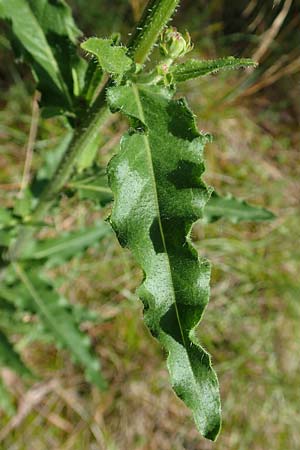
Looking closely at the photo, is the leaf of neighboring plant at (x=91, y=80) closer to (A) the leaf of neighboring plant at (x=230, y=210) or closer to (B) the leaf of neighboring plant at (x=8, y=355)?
(A) the leaf of neighboring plant at (x=230, y=210)

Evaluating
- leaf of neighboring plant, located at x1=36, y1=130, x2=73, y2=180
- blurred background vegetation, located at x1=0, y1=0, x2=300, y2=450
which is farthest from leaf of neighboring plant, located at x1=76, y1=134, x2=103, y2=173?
blurred background vegetation, located at x1=0, y1=0, x2=300, y2=450

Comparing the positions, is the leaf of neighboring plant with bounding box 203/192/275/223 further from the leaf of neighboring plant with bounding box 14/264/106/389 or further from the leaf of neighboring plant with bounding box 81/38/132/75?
the leaf of neighboring plant with bounding box 81/38/132/75

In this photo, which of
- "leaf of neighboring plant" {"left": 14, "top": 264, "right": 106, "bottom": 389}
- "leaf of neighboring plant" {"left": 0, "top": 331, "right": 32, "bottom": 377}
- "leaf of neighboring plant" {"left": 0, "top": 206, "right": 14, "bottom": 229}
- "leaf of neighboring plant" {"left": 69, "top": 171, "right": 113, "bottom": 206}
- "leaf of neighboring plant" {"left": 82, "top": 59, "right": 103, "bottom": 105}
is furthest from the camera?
"leaf of neighboring plant" {"left": 0, "top": 331, "right": 32, "bottom": 377}

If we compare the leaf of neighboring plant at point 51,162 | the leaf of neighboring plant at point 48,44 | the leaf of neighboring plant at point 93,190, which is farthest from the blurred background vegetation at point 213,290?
the leaf of neighboring plant at point 48,44

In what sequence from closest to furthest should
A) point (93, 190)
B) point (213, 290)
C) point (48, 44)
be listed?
1. point (48, 44)
2. point (93, 190)
3. point (213, 290)

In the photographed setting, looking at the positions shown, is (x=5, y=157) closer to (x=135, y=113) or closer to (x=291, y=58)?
(x=291, y=58)

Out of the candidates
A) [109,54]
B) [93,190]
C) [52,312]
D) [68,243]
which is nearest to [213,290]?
[68,243]

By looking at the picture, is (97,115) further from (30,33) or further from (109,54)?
(30,33)
